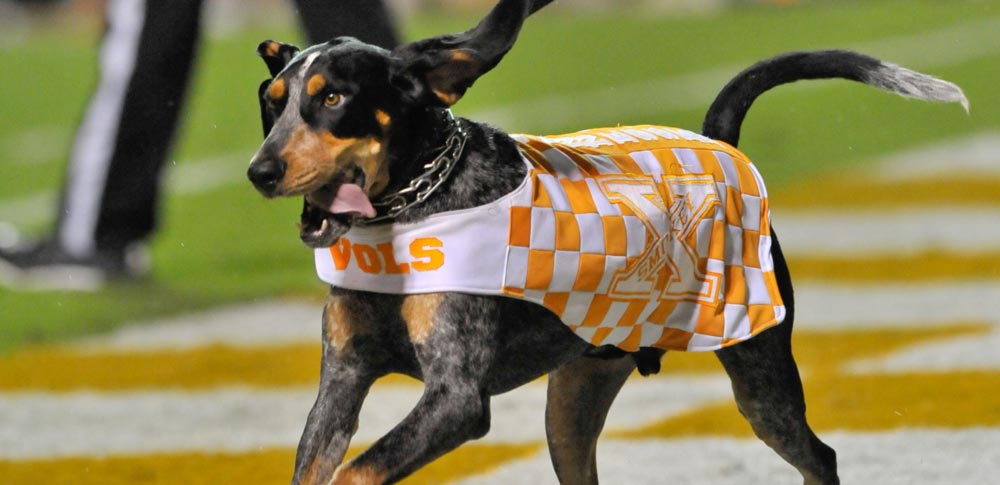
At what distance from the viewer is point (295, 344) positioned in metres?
9.55

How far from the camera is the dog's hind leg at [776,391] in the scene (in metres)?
5.14

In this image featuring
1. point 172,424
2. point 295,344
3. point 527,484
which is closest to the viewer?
point 527,484

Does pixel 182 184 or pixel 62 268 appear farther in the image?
pixel 182 184

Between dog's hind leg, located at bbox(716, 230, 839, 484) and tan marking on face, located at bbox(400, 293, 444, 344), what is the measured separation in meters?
1.03

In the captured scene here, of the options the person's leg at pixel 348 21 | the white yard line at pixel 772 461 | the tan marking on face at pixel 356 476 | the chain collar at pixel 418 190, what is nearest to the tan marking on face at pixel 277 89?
the chain collar at pixel 418 190

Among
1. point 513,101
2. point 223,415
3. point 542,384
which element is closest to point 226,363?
point 223,415

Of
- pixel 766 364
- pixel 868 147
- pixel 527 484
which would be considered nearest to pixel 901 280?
pixel 527 484

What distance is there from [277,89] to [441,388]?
76cm

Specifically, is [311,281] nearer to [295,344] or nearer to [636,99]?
[295,344]

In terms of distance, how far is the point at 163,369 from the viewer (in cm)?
898

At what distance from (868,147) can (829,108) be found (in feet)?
7.33

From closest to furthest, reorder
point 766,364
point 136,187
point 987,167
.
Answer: point 766,364
point 136,187
point 987,167

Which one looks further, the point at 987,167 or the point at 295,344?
the point at 987,167

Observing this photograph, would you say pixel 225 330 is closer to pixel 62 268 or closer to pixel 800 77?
pixel 62 268
